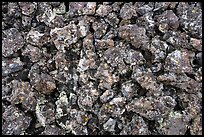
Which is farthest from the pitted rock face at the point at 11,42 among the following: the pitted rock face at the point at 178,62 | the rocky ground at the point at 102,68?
the pitted rock face at the point at 178,62

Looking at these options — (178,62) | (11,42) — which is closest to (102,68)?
(178,62)

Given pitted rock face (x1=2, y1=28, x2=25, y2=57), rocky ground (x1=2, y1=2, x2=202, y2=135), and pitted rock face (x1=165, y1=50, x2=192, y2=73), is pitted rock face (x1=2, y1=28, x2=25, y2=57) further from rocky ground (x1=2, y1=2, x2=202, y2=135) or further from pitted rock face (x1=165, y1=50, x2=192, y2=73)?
pitted rock face (x1=165, y1=50, x2=192, y2=73)

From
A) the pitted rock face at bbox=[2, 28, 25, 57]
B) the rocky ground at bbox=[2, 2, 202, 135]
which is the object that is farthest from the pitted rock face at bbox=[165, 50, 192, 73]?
the pitted rock face at bbox=[2, 28, 25, 57]

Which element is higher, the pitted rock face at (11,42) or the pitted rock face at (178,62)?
the pitted rock face at (11,42)

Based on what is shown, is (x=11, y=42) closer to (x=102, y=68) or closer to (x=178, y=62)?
(x=102, y=68)

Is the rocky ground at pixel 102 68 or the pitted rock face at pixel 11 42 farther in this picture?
the pitted rock face at pixel 11 42

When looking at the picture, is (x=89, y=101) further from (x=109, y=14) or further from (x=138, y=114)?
(x=109, y=14)

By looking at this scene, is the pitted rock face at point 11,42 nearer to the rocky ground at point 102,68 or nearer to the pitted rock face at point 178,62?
the rocky ground at point 102,68

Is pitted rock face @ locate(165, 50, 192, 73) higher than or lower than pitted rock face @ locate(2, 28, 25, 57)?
lower
